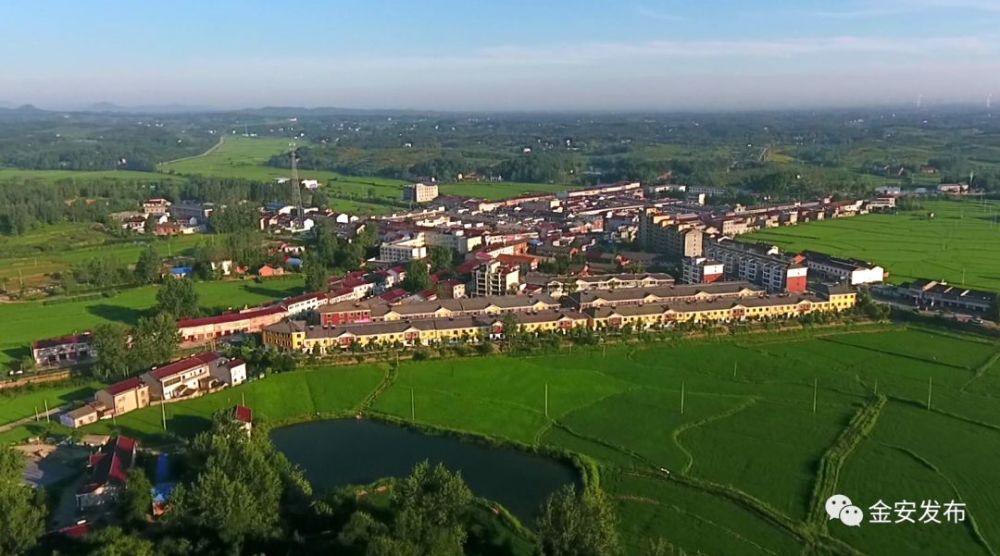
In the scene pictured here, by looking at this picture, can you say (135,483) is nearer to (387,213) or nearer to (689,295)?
(689,295)

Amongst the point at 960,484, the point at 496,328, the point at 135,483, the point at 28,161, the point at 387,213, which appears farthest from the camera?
the point at 28,161

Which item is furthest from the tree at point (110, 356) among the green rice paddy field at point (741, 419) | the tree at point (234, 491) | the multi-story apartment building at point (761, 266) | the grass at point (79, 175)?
the grass at point (79, 175)

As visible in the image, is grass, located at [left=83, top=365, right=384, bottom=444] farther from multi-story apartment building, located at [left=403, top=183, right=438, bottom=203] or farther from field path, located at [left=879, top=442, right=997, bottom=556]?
multi-story apartment building, located at [left=403, top=183, right=438, bottom=203]

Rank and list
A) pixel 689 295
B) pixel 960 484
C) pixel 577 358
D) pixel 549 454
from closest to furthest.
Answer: pixel 960 484 < pixel 549 454 < pixel 577 358 < pixel 689 295

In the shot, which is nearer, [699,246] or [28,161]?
[699,246]

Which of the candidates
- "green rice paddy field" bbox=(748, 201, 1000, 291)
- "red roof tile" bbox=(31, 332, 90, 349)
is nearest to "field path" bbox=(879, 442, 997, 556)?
"green rice paddy field" bbox=(748, 201, 1000, 291)

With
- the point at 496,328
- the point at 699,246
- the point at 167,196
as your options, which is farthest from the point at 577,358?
the point at 167,196

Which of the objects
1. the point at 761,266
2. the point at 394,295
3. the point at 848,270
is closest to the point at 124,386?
the point at 394,295
